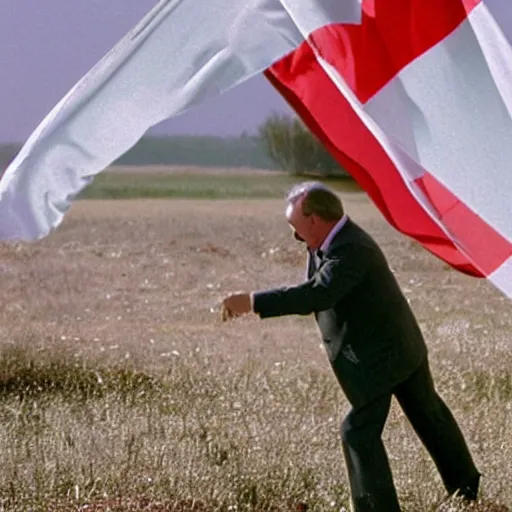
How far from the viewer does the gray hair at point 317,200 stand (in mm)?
5117

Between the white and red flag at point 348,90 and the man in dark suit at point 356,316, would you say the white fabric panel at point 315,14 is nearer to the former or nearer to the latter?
the white and red flag at point 348,90

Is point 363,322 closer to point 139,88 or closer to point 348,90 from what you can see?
point 348,90

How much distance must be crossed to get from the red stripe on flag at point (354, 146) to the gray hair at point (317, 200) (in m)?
0.17

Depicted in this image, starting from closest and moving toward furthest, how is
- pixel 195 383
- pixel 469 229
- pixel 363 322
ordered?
pixel 469 229 → pixel 363 322 → pixel 195 383

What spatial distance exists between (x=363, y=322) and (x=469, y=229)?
1.50 ft

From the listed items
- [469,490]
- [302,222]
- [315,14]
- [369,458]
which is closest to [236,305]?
[302,222]

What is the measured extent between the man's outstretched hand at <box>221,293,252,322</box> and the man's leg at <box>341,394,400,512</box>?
0.56 m

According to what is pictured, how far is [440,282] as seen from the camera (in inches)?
389

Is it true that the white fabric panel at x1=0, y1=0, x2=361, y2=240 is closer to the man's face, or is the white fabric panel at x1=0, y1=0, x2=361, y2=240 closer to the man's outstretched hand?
the man's face

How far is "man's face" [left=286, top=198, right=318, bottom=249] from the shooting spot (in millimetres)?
5137

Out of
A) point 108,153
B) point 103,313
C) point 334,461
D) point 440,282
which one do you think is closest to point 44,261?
point 103,313

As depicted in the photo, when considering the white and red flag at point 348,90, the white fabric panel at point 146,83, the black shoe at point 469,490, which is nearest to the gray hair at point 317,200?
the white and red flag at point 348,90

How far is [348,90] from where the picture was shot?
5.04 metres

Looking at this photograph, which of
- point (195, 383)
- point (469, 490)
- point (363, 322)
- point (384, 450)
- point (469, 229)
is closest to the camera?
point (469, 229)
